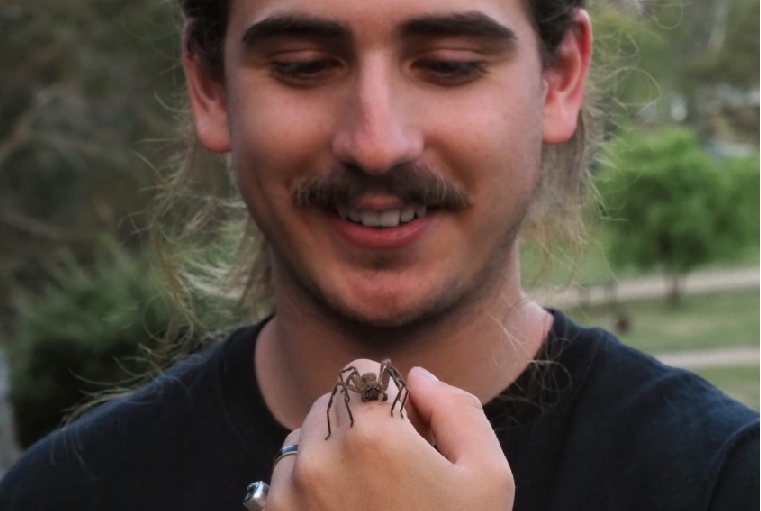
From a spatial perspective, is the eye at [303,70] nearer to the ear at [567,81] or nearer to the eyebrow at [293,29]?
the eyebrow at [293,29]

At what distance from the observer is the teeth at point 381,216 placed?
75.7 inches

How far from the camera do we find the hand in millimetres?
1463

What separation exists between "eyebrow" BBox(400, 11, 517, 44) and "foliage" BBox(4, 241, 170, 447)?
653 centimetres

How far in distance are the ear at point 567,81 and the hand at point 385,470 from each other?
79cm

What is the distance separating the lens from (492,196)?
193cm

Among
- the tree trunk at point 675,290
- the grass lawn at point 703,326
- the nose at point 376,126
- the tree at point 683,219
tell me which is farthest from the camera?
the tree at point 683,219

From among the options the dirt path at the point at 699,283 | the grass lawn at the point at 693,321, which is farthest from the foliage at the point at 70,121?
the dirt path at the point at 699,283

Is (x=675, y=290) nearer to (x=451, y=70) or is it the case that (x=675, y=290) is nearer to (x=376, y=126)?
(x=451, y=70)

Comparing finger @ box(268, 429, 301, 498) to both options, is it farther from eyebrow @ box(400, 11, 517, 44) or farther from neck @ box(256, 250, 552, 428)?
eyebrow @ box(400, 11, 517, 44)

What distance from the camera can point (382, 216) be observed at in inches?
76.1

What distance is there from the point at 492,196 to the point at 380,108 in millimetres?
242

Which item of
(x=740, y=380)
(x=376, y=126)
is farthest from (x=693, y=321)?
(x=376, y=126)

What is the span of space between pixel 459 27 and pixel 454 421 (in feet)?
2.23

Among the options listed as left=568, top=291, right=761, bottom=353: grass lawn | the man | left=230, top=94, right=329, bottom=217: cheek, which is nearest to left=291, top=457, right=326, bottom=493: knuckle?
the man
